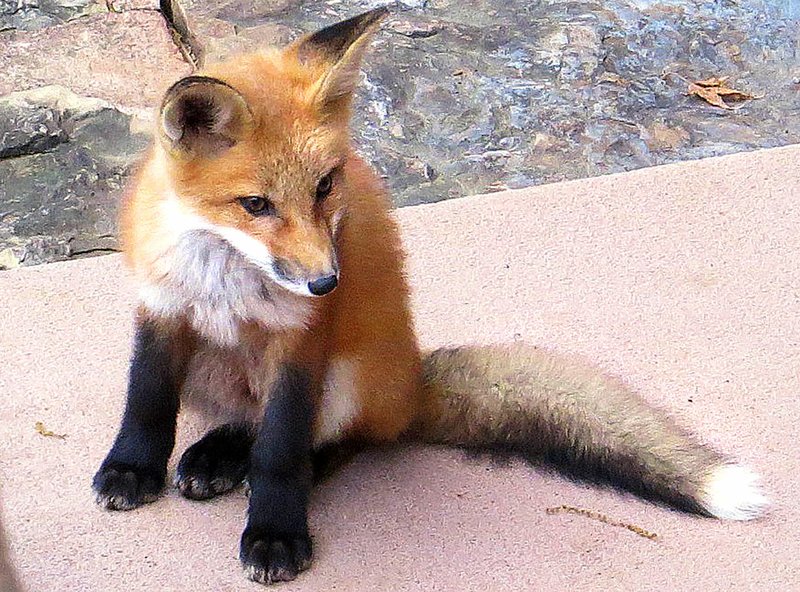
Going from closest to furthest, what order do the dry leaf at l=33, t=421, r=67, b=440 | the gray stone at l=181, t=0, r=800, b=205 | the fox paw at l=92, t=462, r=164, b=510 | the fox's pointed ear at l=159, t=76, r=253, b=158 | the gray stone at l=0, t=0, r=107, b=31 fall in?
Result: the fox's pointed ear at l=159, t=76, r=253, b=158 → the fox paw at l=92, t=462, r=164, b=510 → the dry leaf at l=33, t=421, r=67, b=440 → the gray stone at l=181, t=0, r=800, b=205 → the gray stone at l=0, t=0, r=107, b=31

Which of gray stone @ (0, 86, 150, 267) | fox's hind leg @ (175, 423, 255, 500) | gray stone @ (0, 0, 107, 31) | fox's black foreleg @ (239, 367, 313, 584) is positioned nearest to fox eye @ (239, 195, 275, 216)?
fox's black foreleg @ (239, 367, 313, 584)

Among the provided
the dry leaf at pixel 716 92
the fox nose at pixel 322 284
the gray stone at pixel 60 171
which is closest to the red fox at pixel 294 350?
the fox nose at pixel 322 284

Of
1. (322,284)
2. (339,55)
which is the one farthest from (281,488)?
(339,55)

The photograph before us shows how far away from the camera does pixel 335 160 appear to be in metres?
1.55

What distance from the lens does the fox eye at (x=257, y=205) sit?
4.93ft

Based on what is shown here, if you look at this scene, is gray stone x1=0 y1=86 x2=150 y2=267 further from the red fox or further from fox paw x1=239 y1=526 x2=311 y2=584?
fox paw x1=239 y1=526 x2=311 y2=584

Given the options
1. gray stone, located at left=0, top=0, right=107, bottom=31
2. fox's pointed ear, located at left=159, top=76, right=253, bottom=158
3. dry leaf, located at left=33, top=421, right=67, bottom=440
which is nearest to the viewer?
fox's pointed ear, located at left=159, top=76, right=253, bottom=158

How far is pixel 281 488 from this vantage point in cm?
172

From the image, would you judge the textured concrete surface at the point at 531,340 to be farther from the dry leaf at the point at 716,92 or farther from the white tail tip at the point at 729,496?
the dry leaf at the point at 716,92

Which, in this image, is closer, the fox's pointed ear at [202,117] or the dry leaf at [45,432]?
the fox's pointed ear at [202,117]

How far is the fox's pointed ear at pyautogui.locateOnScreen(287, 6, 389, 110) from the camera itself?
156cm

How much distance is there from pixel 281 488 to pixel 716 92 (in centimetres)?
226

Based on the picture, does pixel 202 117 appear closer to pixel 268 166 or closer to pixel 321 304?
pixel 268 166

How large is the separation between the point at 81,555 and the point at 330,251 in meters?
0.66
